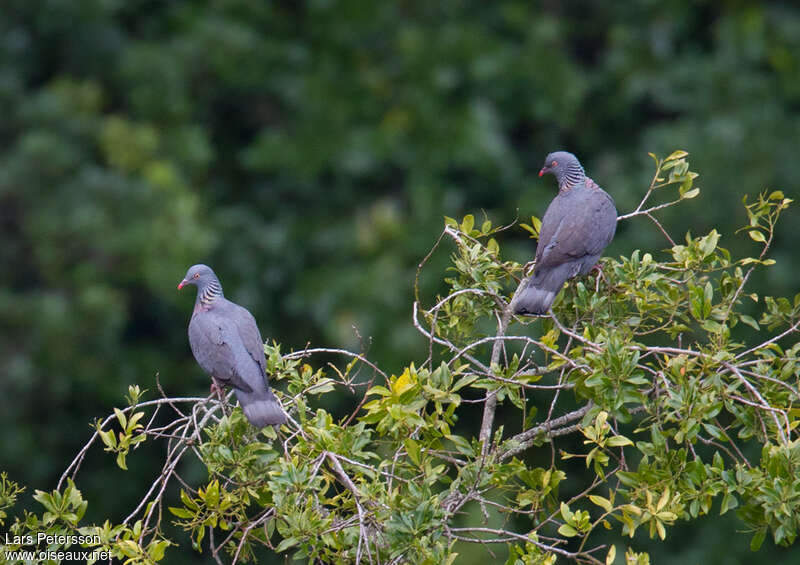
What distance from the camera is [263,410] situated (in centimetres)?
372

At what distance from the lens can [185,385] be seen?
10.4m

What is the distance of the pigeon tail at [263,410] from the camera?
12.1 feet

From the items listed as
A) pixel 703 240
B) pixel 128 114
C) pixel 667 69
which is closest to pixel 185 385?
pixel 128 114

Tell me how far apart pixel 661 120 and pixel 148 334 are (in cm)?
562

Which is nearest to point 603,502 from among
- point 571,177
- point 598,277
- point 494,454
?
point 494,454

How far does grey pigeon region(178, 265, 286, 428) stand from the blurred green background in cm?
426

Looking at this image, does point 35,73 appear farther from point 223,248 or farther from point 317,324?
point 317,324

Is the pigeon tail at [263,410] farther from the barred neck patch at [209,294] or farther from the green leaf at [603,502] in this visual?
the barred neck patch at [209,294]

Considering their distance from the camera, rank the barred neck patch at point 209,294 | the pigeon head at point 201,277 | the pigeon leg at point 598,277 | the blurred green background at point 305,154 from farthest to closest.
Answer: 1. the blurred green background at point 305,154
2. the pigeon head at point 201,277
3. the barred neck patch at point 209,294
4. the pigeon leg at point 598,277

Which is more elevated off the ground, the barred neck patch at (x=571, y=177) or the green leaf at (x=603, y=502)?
the barred neck patch at (x=571, y=177)

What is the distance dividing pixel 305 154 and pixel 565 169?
566cm

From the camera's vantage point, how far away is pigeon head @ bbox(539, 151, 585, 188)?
510 centimetres

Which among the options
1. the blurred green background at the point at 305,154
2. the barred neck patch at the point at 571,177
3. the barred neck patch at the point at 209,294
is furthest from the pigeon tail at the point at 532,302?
the blurred green background at the point at 305,154

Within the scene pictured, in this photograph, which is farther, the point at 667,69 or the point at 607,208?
the point at 667,69
